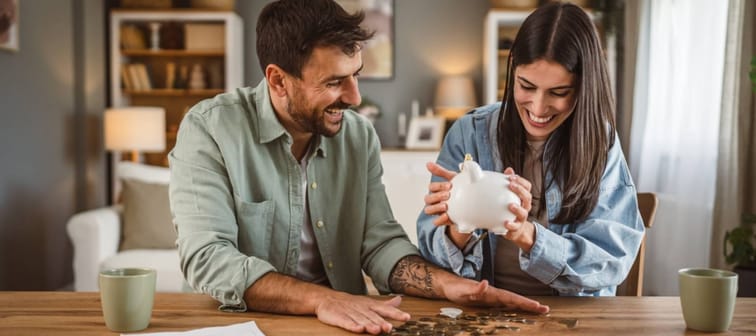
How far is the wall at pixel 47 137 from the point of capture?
415 centimetres

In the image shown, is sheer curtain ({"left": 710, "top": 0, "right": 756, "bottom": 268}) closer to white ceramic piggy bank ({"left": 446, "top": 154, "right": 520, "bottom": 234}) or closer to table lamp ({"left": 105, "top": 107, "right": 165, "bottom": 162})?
white ceramic piggy bank ({"left": 446, "top": 154, "right": 520, "bottom": 234})

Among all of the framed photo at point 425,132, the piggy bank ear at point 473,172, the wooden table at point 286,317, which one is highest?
the piggy bank ear at point 473,172

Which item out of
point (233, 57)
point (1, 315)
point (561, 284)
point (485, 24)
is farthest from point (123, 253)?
point (485, 24)

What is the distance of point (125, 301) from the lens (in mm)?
1193

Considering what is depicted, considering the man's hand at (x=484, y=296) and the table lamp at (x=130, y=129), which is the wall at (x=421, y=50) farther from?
the man's hand at (x=484, y=296)

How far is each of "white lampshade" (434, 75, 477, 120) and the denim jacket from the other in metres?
3.90

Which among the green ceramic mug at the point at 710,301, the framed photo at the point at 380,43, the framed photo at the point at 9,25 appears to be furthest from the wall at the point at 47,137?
the green ceramic mug at the point at 710,301

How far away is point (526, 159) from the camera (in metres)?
1.69

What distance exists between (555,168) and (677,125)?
105 inches

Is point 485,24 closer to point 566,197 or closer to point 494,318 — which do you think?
point 566,197

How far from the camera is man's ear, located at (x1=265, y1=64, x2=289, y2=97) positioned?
172cm

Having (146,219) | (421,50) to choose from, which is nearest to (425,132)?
(421,50)

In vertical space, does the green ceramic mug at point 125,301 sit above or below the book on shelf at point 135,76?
below

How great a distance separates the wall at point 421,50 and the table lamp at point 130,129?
1281 millimetres
